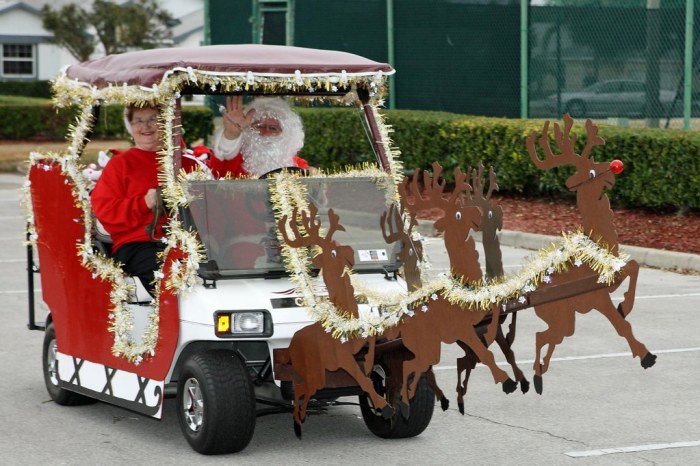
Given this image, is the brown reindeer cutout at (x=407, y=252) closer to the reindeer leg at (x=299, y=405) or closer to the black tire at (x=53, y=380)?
the reindeer leg at (x=299, y=405)

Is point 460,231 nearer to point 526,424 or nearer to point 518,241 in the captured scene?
point 526,424

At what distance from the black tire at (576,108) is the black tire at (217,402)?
11390 millimetres

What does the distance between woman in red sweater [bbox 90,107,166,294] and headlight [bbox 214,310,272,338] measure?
0.87m

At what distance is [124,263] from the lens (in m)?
7.09

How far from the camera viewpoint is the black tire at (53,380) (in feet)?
25.1

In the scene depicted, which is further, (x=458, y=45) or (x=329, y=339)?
(x=458, y=45)

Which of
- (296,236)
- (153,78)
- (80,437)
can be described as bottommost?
(80,437)

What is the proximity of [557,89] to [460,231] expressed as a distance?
39.7 ft

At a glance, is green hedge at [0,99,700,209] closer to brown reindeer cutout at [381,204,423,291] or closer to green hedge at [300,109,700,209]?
green hedge at [300,109,700,209]

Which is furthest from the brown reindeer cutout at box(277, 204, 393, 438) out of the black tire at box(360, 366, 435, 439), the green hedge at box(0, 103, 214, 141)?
the green hedge at box(0, 103, 214, 141)

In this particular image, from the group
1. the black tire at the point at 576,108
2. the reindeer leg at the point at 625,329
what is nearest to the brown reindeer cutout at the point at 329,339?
the reindeer leg at the point at 625,329

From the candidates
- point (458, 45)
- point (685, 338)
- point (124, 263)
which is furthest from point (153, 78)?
point (458, 45)

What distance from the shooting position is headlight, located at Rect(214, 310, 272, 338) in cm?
613

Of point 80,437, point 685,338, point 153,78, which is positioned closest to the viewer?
point 153,78
